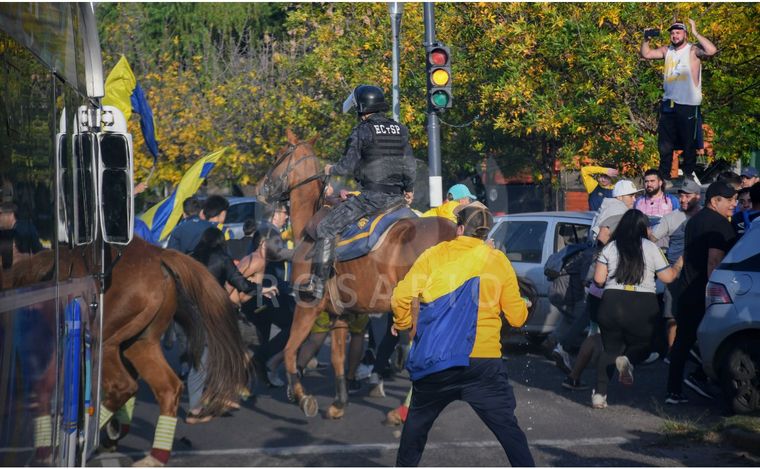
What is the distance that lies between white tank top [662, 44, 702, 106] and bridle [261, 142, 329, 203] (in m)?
3.63

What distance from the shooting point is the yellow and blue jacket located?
568 centimetres

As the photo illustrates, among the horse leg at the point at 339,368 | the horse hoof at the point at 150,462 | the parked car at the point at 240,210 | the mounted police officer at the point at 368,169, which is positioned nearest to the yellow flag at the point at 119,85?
the mounted police officer at the point at 368,169

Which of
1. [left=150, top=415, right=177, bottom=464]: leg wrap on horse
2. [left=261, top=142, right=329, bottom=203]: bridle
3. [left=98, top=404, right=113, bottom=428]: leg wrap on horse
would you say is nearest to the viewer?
[left=98, top=404, right=113, bottom=428]: leg wrap on horse

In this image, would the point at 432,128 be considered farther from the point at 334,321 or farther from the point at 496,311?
the point at 496,311

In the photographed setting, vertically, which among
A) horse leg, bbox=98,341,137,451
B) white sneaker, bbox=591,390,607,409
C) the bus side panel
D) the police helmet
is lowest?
white sneaker, bbox=591,390,607,409

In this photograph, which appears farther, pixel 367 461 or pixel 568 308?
pixel 568 308

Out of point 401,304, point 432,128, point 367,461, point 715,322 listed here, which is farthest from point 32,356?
point 432,128

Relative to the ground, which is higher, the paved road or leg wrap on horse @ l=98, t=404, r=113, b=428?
leg wrap on horse @ l=98, t=404, r=113, b=428

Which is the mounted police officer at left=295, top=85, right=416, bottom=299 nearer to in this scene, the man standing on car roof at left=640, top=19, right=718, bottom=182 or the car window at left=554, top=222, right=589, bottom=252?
the man standing on car roof at left=640, top=19, right=718, bottom=182

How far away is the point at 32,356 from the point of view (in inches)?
148

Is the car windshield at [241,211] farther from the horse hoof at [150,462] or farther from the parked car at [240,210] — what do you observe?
the horse hoof at [150,462]

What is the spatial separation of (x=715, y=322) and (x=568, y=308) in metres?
2.56

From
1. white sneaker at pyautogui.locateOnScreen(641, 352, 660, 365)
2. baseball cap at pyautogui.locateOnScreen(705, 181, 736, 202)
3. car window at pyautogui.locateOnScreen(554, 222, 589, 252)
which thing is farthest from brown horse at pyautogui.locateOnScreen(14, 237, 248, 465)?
car window at pyautogui.locateOnScreen(554, 222, 589, 252)

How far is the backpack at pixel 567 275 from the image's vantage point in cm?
1140
